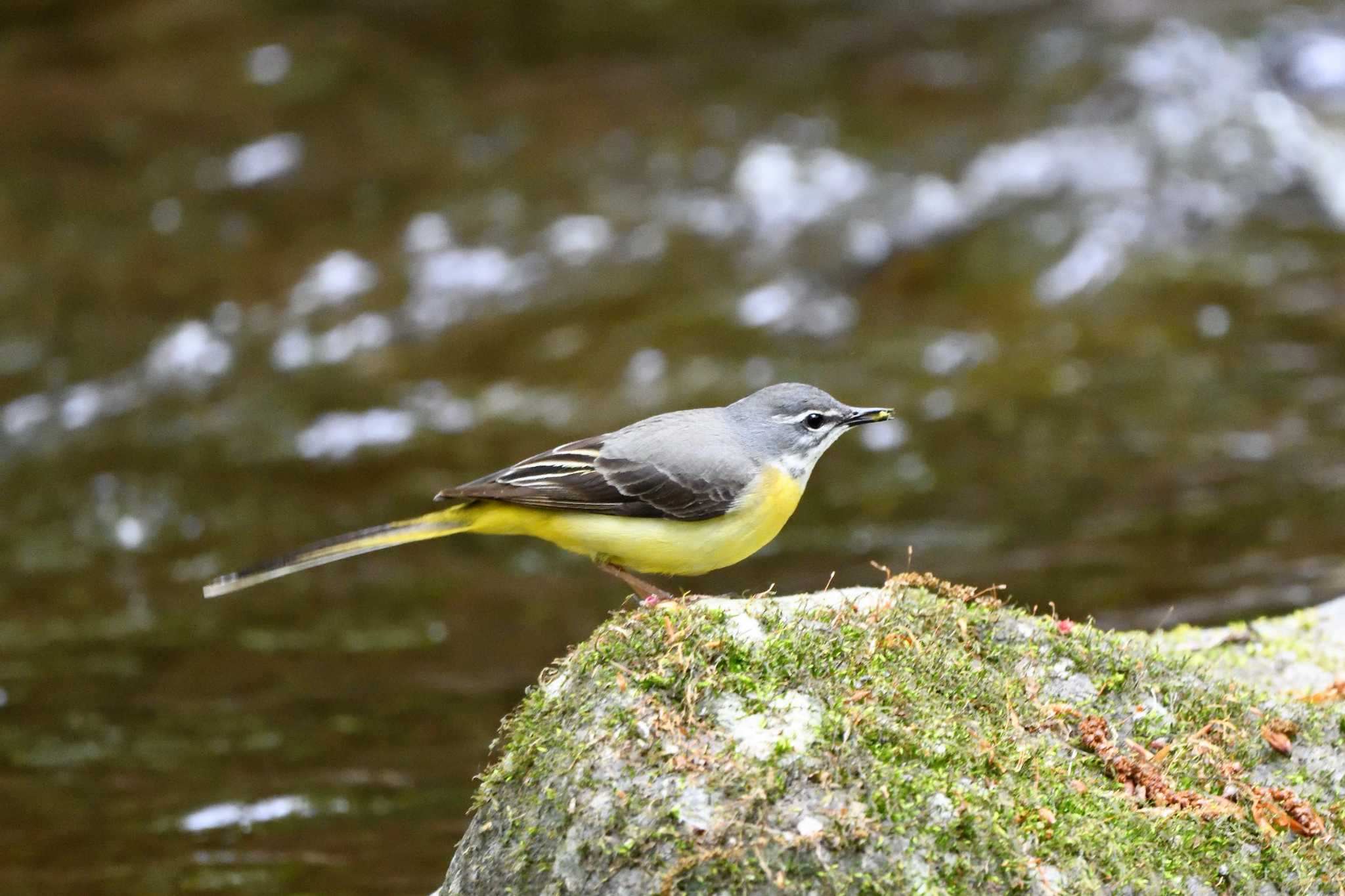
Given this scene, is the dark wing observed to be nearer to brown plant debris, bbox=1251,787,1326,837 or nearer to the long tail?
the long tail

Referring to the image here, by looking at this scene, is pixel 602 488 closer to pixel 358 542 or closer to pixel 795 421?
pixel 795 421

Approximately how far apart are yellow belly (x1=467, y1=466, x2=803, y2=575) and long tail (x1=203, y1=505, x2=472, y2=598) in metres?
0.62

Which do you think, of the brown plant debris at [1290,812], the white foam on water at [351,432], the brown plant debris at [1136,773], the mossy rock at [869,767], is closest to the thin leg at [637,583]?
the mossy rock at [869,767]

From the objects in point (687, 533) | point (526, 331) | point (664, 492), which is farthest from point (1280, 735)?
point (526, 331)

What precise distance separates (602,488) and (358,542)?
1.40 m

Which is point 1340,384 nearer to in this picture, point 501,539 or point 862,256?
point 862,256

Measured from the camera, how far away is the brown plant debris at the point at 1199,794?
4.92 meters

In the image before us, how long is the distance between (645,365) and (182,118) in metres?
8.28

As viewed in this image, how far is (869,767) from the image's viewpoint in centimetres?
446

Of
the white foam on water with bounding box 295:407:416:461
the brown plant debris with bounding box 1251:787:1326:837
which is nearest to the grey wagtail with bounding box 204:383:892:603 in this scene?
the brown plant debris with bounding box 1251:787:1326:837

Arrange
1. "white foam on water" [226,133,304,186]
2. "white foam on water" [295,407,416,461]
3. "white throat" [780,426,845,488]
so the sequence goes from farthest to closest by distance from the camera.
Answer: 1. "white foam on water" [226,133,304,186]
2. "white foam on water" [295,407,416,461]
3. "white throat" [780,426,845,488]

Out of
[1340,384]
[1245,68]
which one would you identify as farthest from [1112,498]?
[1245,68]

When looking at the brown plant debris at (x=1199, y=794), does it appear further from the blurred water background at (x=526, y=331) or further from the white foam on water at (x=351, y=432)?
the white foam on water at (x=351, y=432)

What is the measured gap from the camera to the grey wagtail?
20.6 ft
